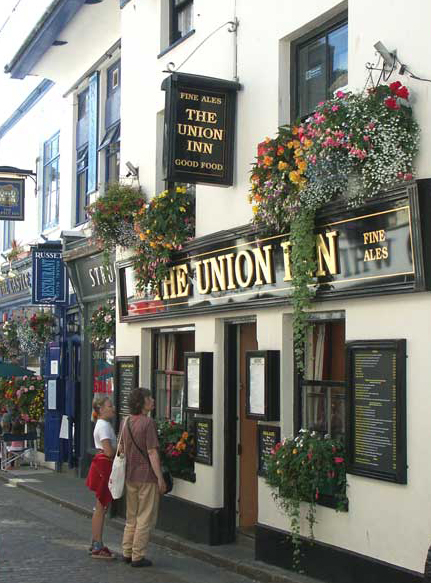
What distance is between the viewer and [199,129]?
10.7 metres

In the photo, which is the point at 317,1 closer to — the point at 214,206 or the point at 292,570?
the point at 214,206

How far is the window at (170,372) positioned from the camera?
12.7 meters

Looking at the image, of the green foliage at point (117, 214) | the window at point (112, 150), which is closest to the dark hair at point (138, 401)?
the green foliage at point (117, 214)

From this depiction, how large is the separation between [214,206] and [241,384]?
2.16 m

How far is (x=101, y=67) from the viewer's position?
18.1 meters

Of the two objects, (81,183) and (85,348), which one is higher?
(81,183)

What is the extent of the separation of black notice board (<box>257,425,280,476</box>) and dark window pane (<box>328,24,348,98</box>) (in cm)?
353

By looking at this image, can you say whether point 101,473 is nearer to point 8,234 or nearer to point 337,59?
point 337,59

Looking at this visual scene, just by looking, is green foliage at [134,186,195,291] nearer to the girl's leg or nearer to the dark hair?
the dark hair

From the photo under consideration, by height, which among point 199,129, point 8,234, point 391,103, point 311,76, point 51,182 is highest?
point 51,182

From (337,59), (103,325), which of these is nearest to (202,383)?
(337,59)

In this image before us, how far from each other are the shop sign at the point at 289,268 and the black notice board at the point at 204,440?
138 cm

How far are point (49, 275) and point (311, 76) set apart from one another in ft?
33.8

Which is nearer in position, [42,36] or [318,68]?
[318,68]
